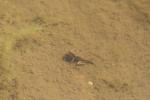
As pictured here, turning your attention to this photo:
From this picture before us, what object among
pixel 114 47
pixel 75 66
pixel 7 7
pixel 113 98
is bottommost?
pixel 113 98

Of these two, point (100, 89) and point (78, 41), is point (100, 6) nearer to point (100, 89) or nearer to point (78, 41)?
point (78, 41)

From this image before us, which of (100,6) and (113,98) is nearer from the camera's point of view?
(113,98)

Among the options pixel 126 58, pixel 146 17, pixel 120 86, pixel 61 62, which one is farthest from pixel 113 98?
pixel 146 17

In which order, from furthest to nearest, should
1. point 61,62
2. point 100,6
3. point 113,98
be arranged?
1. point 100,6
2. point 61,62
3. point 113,98

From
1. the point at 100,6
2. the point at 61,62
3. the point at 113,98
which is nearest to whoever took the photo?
the point at 113,98

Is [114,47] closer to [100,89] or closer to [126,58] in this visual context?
[126,58]

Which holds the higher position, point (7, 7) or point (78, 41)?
point (7, 7)
